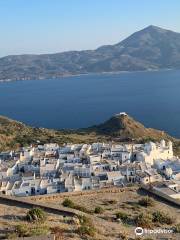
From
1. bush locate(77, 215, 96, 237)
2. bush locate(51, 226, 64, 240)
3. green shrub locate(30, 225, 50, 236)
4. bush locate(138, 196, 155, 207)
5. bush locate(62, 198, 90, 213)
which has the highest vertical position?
green shrub locate(30, 225, 50, 236)

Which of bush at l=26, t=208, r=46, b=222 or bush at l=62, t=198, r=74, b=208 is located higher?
bush at l=26, t=208, r=46, b=222

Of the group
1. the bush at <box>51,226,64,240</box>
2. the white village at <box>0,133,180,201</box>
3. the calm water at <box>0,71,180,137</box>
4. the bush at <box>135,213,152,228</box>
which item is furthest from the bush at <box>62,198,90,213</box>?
the calm water at <box>0,71,180,137</box>

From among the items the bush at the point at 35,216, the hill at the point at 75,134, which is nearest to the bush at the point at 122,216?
the bush at the point at 35,216

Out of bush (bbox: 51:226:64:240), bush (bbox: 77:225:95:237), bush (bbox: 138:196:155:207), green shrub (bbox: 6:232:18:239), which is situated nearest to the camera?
green shrub (bbox: 6:232:18:239)

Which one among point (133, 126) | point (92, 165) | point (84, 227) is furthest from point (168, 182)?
point (133, 126)

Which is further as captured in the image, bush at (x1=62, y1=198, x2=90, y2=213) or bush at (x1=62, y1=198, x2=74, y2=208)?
bush at (x1=62, y1=198, x2=74, y2=208)

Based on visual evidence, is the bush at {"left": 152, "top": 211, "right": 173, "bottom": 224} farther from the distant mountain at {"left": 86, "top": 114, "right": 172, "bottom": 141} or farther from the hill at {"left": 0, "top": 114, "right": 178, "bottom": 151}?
the distant mountain at {"left": 86, "top": 114, "right": 172, "bottom": 141}

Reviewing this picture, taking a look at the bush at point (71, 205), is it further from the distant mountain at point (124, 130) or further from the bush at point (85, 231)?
the distant mountain at point (124, 130)
